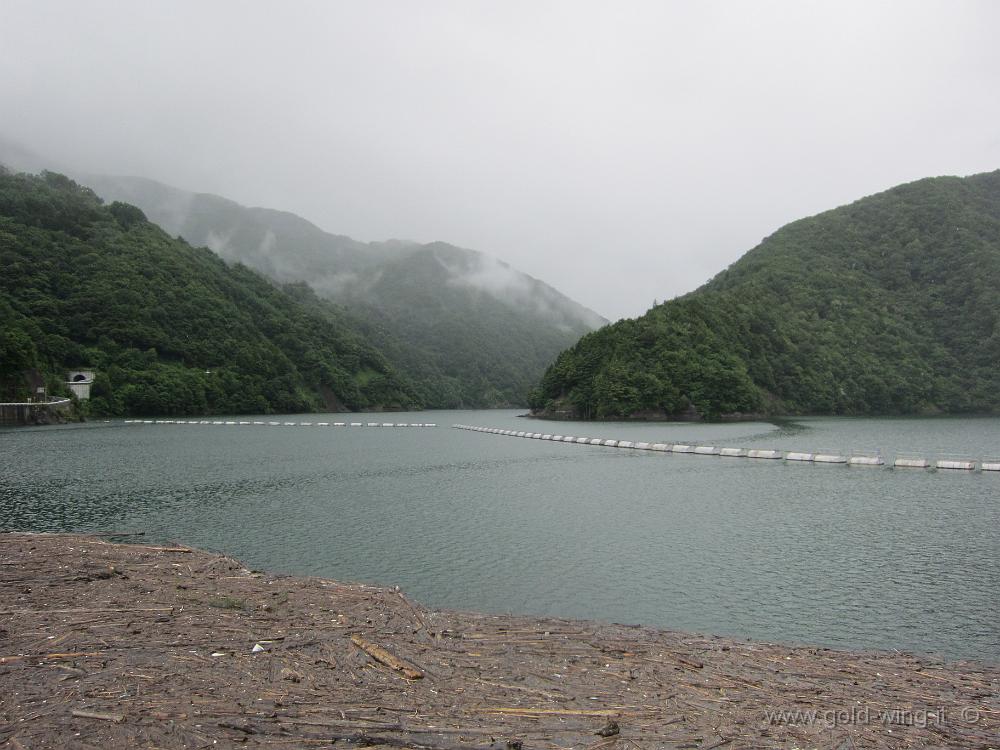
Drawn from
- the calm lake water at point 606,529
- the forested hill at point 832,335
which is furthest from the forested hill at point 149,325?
the calm lake water at point 606,529

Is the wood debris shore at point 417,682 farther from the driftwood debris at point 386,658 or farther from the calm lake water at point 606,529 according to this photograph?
the calm lake water at point 606,529

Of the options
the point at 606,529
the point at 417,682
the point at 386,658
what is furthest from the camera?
the point at 606,529

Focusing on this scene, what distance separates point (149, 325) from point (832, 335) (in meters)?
161

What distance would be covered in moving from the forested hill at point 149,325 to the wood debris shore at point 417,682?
100784mm

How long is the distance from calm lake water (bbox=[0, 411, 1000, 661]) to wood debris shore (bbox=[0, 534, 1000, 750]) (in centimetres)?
248

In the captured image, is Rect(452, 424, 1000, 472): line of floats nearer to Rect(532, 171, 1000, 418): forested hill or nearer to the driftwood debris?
the driftwood debris

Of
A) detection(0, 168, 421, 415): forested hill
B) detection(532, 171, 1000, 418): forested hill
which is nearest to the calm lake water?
detection(0, 168, 421, 415): forested hill

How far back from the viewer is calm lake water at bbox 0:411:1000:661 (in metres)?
15.3

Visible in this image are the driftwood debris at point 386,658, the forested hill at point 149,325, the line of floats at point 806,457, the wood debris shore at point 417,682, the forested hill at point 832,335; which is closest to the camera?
the wood debris shore at point 417,682

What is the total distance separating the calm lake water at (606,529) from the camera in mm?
15297

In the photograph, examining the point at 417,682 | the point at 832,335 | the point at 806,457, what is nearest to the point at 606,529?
the point at 417,682

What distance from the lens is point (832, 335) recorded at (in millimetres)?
147375

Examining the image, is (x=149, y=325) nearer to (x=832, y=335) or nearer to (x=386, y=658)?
(x=386, y=658)

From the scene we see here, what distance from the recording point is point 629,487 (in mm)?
37281
